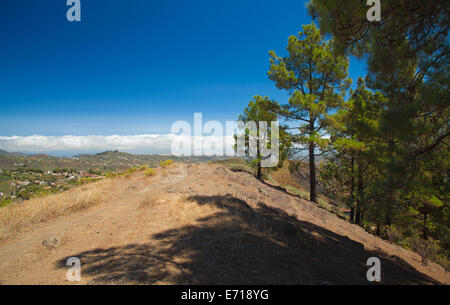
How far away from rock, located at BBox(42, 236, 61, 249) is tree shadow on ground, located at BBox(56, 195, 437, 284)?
1.08 metres

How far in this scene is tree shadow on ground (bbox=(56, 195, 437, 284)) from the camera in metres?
3.34

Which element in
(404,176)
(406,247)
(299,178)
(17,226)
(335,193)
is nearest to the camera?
(404,176)

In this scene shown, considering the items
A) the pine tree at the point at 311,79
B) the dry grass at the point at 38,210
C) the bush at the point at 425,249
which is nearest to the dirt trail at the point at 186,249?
the dry grass at the point at 38,210

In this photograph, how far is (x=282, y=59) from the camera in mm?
12828

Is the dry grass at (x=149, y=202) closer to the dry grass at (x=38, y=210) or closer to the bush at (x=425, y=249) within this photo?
the dry grass at (x=38, y=210)

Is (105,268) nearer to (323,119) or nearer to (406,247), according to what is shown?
(323,119)

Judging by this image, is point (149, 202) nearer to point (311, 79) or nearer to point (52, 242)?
point (52, 242)

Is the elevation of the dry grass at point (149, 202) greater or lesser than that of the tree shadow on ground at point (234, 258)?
greater

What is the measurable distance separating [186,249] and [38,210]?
21.9 feet

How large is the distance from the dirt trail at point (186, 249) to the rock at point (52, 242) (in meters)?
0.09

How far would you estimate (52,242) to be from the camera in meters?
5.01

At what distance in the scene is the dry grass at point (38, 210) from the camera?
20.4 feet
